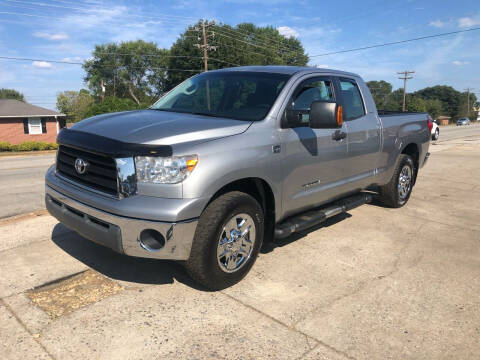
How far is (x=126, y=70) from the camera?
7350cm

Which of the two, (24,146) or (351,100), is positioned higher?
(351,100)

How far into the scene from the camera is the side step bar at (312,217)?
3.93 m

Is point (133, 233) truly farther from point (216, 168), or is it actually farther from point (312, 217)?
point (312, 217)

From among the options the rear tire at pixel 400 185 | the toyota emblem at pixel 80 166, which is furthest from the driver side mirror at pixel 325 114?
the rear tire at pixel 400 185

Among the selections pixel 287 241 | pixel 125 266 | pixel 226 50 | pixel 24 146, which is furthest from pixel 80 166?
pixel 226 50

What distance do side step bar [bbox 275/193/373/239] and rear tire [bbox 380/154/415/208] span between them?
889 mm

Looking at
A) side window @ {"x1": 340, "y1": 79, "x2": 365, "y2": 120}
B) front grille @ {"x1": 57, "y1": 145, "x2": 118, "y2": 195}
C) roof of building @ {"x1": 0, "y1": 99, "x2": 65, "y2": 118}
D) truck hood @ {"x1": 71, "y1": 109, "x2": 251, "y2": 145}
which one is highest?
roof of building @ {"x1": 0, "y1": 99, "x2": 65, "y2": 118}

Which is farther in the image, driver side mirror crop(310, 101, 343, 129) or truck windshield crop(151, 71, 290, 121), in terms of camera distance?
truck windshield crop(151, 71, 290, 121)

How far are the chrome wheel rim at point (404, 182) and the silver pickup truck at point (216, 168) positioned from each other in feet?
4.90

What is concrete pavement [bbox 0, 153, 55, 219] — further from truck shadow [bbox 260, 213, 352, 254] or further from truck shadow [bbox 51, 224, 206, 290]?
truck shadow [bbox 260, 213, 352, 254]

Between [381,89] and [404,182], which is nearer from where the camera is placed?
[404,182]

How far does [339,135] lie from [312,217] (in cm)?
99

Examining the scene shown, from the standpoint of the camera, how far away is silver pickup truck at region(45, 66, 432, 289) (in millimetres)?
3004

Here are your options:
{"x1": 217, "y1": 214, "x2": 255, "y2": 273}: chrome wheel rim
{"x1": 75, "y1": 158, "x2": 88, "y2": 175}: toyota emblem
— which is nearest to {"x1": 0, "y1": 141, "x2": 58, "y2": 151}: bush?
{"x1": 75, "y1": 158, "x2": 88, "y2": 175}: toyota emblem
